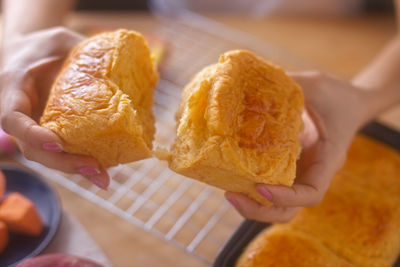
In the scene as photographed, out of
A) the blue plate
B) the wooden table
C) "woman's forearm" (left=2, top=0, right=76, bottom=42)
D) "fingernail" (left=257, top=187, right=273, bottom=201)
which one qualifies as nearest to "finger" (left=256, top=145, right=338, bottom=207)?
"fingernail" (left=257, top=187, right=273, bottom=201)

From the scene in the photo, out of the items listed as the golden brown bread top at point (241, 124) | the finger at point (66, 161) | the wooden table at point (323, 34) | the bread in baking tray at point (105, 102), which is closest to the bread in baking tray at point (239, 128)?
the golden brown bread top at point (241, 124)

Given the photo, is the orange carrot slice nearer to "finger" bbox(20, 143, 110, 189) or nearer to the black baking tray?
"finger" bbox(20, 143, 110, 189)

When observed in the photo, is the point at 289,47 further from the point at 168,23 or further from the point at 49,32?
Result: the point at 49,32

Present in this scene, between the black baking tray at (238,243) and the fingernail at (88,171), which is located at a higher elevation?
the fingernail at (88,171)

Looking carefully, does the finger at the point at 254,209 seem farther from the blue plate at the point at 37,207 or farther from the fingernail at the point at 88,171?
the blue plate at the point at 37,207

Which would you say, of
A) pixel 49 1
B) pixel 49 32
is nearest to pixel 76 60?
pixel 49 32

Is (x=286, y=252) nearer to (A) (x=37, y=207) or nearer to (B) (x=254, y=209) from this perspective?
(B) (x=254, y=209)
